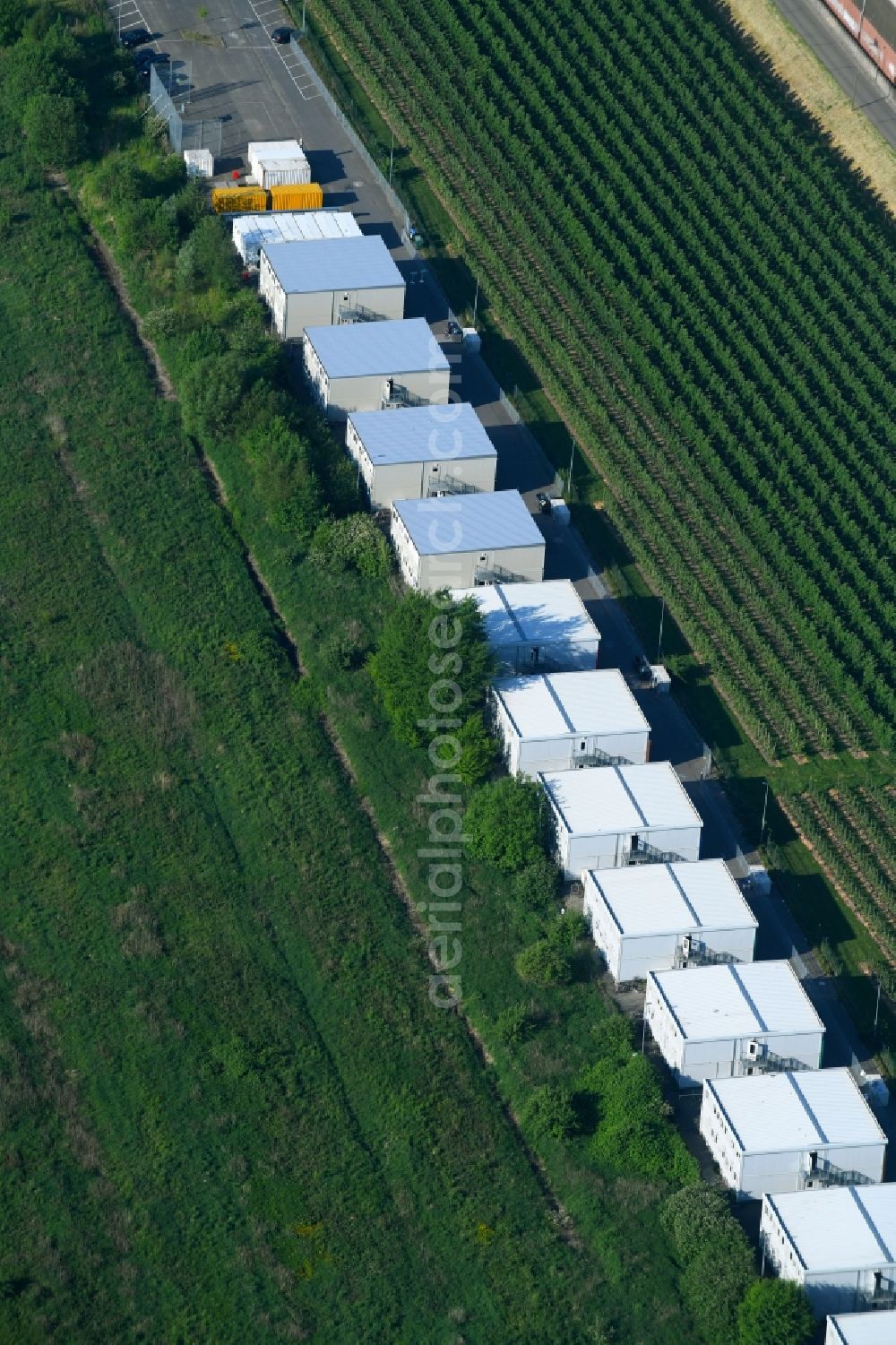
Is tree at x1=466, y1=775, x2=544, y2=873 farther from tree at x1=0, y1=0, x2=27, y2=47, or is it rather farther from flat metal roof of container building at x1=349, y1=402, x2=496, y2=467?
tree at x1=0, y1=0, x2=27, y2=47

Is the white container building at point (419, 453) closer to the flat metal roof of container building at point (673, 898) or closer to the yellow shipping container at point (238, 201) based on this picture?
the yellow shipping container at point (238, 201)

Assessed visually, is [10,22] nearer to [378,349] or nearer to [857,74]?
[378,349]

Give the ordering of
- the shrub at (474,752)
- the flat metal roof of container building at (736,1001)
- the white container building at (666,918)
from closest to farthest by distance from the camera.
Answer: the flat metal roof of container building at (736,1001) < the white container building at (666,918) < the shrub at (474,752)

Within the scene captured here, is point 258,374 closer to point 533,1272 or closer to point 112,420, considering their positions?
point 112,420

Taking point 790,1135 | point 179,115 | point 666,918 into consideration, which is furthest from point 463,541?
point 179,115

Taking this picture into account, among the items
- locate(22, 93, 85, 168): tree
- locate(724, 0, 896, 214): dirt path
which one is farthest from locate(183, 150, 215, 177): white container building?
locate(724, 0, 896, 214): dirt path

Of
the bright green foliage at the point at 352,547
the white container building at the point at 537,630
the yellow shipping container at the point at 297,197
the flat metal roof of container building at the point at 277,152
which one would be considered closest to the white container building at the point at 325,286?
the yellow shipping container at the point at 297,197

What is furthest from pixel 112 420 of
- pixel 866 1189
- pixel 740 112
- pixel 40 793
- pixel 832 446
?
pixel 866 1189
